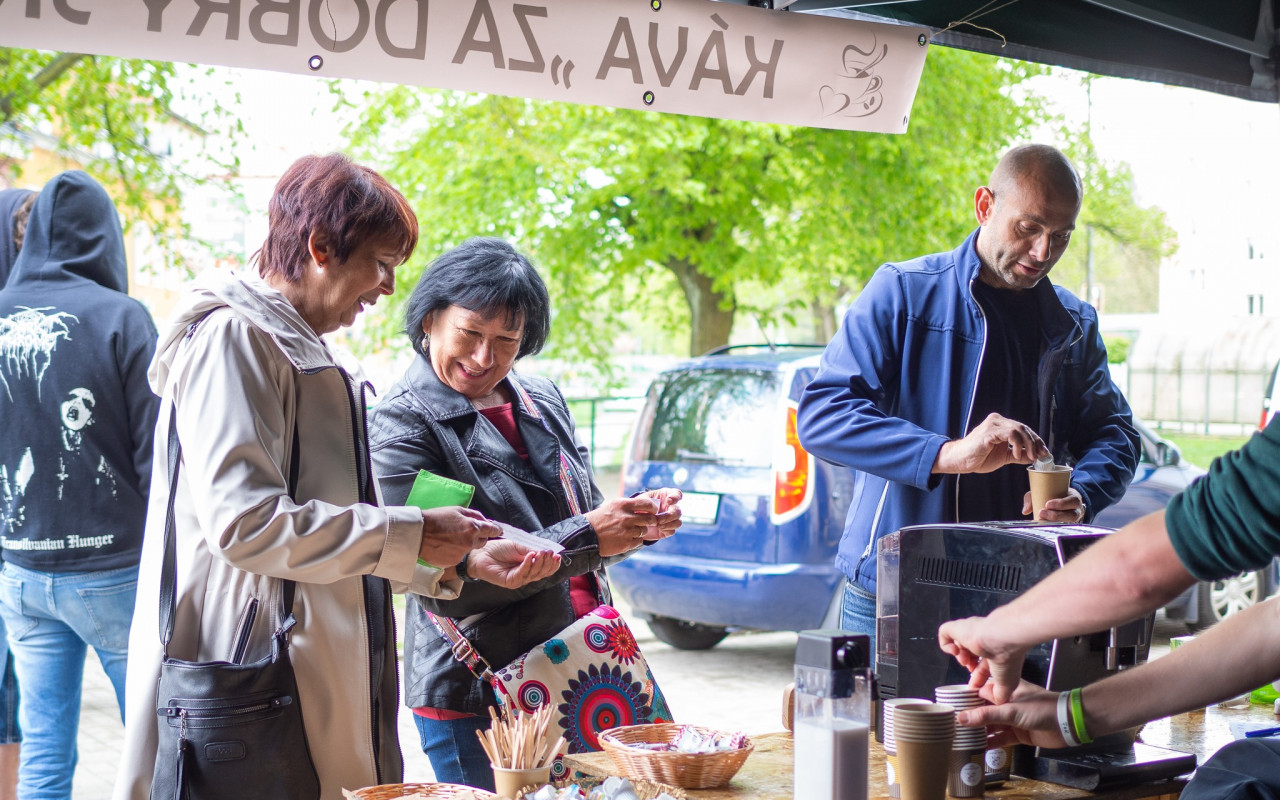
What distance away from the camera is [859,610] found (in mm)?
3043

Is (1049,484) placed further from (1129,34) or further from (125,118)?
(125,118)

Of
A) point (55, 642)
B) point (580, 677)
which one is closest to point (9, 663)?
point (55, 642)

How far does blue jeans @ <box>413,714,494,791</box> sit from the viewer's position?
8.89 feet

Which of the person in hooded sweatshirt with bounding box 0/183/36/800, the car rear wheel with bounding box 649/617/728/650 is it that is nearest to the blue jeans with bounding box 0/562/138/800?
the person in hooded sweatshirt with bounding box 0/183/36/800

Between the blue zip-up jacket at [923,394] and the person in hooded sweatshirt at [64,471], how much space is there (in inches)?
83.1

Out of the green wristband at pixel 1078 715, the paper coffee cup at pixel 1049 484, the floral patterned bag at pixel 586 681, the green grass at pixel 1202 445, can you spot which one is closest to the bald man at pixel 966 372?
the paper coffee cup at pixel 1049 484

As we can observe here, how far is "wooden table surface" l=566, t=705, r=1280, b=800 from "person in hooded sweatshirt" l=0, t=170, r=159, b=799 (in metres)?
2.01

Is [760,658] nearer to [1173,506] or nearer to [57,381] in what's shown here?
[57,381]

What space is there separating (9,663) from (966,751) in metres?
3.32

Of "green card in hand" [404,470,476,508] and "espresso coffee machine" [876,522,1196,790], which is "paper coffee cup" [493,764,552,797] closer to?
"green card in hand" [404,470,476,508]

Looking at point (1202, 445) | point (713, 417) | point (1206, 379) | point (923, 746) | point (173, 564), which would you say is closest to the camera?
point (923, 746)

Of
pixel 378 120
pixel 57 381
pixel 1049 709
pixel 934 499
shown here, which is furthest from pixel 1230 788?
pixel 378 120

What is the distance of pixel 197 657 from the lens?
220 cm

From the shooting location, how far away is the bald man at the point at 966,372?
3.02 metres
